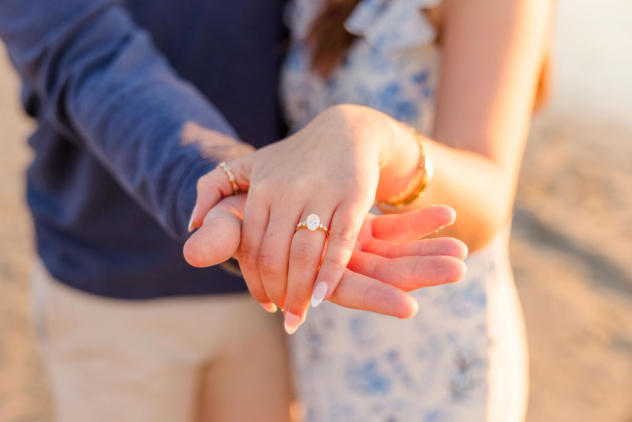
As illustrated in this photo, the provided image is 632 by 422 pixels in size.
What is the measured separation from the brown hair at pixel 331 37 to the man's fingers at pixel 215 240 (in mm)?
595

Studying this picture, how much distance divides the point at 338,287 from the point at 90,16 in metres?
0.76

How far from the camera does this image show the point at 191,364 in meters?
1.38

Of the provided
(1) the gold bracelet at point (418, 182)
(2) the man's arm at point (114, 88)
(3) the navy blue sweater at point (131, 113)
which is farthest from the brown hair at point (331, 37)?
(1) the gold bracelet at point (418, 182)

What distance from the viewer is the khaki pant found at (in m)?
1.35

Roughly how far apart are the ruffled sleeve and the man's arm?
0.40 metres

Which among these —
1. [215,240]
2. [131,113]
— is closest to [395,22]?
[131,113]

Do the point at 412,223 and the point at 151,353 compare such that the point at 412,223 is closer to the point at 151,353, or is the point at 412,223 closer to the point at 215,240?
the point at 215,240

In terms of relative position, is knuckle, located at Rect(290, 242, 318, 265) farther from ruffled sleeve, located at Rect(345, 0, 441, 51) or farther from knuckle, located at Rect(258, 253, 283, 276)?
ruffled sleeve, located at Rect(345, 0, 441, 51)

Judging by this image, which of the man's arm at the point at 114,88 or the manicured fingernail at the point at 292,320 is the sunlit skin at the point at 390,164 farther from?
the man's arm at the point at 114,88

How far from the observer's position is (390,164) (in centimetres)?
73

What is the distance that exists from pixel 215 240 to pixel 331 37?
70 cm

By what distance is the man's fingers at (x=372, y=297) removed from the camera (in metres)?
0.58

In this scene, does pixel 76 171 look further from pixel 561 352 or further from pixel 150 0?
pixel 561 352

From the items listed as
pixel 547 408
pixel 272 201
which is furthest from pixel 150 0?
pixel 547 408
